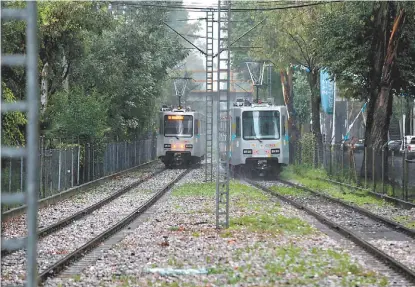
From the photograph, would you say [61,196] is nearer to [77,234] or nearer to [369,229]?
[77,234]

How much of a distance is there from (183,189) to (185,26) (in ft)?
326

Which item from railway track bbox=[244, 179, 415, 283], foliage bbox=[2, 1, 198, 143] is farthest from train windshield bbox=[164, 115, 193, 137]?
railway track bbox=[244, 179, 415, 283]

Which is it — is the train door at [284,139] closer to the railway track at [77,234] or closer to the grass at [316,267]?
the railway track at [77,234]

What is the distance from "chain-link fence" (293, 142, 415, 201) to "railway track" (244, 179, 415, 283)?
6.24ft

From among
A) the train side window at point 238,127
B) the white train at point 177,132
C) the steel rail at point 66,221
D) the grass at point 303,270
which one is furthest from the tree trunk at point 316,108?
the grass at point 303,270

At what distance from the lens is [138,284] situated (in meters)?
10.1

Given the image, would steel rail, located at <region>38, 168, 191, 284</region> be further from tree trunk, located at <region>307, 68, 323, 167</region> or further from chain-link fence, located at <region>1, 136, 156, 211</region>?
tree trunk, located at <region>307, 68, 323, 167</region>

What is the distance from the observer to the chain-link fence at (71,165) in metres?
19.8

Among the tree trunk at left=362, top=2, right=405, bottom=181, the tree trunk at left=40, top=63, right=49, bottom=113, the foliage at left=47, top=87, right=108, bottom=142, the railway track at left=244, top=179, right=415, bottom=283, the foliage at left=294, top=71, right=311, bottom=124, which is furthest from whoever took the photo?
the foliage at left=294, top=71, right=311, bottom=124

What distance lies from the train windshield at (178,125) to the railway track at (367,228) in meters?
20.8

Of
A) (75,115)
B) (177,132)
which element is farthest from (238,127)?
(177,132)

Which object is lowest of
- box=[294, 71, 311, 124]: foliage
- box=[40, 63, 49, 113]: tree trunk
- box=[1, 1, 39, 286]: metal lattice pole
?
box=[1, 1, 39, 286]: metal lattice pole

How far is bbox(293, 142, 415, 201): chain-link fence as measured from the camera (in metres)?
23.8

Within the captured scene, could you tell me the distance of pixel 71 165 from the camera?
29625 millimetres
